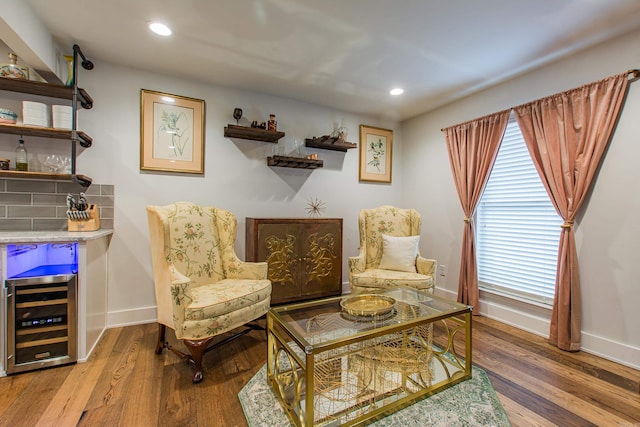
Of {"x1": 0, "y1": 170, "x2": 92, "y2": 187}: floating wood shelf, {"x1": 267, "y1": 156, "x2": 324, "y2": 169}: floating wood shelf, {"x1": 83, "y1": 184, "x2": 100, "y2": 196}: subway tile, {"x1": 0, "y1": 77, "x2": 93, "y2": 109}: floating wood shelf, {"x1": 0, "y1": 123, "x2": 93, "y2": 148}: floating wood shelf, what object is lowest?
{"x1": 83, "y1": 184, "x2": 100, "y2": 196}: subway tile

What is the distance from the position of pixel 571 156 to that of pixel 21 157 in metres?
4.28

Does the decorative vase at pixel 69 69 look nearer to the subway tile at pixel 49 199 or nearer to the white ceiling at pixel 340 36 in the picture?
the white ceiling at pixel 340 36

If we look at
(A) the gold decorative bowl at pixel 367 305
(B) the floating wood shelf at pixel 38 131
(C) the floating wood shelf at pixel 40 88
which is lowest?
(A) the gold decorative bowl at pixel 367 305

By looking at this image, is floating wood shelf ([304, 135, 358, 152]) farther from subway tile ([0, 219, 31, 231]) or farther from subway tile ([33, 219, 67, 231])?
subway tile ([0, 219, 31, 231])

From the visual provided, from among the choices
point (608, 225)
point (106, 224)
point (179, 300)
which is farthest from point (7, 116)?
point (608, 225)

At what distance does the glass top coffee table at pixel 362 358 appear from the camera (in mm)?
1482

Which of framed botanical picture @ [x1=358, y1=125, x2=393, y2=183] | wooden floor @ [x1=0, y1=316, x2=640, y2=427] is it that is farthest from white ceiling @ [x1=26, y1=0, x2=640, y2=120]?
wooden floor @ [x1=0, y1=316, x2=640, y2=427]

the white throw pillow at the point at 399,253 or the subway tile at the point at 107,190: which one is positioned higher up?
the subway tile at the point at 107,190

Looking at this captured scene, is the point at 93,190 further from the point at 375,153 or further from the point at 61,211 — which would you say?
the point at 375,153

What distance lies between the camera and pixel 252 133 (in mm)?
2982

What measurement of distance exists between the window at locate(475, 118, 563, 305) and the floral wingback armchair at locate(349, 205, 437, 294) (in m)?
0.69

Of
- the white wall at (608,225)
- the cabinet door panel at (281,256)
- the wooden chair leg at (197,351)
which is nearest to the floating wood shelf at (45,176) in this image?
the cabinet door panel at (281,256)

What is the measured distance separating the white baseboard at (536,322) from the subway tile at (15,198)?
4.08 metres

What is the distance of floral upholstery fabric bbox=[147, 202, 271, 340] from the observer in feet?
5.89
